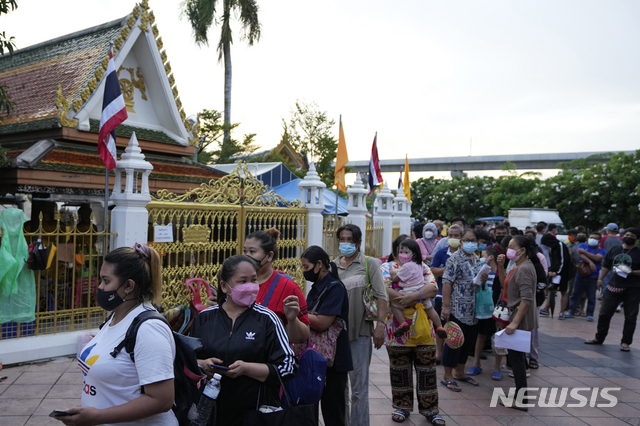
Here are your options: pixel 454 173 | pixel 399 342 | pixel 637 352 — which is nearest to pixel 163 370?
pixel 399 342

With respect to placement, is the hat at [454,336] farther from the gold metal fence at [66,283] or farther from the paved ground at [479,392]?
the gold metal fence at [66,283]

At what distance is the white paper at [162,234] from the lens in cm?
748

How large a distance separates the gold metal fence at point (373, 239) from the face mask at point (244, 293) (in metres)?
9.54

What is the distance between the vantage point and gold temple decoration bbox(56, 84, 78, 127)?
8.73 meters

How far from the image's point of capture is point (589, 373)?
7242mm

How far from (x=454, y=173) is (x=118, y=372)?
194 ft

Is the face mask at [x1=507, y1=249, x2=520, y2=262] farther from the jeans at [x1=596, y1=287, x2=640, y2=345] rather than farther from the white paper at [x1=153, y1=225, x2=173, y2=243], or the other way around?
the white paper at [x1=153, y1=225, x2=173, y2=243]

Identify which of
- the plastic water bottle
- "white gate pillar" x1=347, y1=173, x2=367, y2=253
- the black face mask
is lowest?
the plastic water bottle

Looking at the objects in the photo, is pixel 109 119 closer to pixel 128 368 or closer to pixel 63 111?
pixel 63 111

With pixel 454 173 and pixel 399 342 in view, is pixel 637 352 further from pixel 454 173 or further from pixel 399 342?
pixel 454 173

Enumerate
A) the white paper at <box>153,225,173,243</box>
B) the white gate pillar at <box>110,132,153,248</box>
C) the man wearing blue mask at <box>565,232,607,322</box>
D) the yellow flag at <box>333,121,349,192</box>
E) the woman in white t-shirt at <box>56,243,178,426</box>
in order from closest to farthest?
the woman in white t-shirt at <box>56,243,178,426</box>
the white gate pillar at <box>110,132,153,248</box>
the white paper at <box>153,225,173,243</box>
the yellow flag at <box>333,121,349,192</box>
the man wearing blue mask at <box>565,232,607,322</box>

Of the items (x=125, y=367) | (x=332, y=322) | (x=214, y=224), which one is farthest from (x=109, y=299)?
(x=214, y=224)

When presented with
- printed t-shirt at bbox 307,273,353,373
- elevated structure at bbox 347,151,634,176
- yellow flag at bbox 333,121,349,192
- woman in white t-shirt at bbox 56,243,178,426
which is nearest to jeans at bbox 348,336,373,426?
printed t-shirt at bbox 307,273,353,373

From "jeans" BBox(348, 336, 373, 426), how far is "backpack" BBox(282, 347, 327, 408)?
5.23 ft
